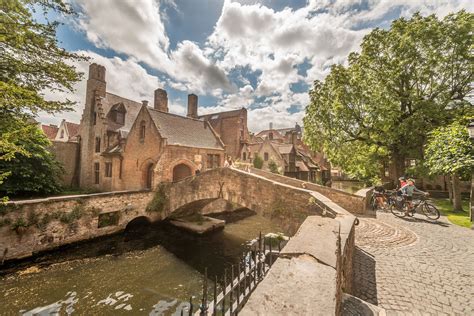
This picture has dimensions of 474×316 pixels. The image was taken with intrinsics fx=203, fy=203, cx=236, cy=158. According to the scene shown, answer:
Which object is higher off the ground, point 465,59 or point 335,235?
point 465,59

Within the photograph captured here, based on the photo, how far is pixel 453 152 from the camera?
9.54m

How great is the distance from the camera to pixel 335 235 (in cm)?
342

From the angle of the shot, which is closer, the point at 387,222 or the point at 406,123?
the point at 387,222

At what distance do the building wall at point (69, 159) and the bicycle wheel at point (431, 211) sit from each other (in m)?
32.3

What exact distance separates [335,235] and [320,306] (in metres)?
2.06

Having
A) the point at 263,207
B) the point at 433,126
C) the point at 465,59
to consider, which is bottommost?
the point at 263,207

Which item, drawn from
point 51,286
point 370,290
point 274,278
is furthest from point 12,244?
point 370,290

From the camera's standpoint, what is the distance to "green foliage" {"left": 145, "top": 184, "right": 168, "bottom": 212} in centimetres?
1448

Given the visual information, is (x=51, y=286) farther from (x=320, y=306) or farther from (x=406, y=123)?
(x=406, y=123)

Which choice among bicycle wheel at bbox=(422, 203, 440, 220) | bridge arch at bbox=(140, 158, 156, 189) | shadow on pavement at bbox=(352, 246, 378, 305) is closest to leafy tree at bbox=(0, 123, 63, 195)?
bridge arch at bbox=(140, 158, 156, 189)

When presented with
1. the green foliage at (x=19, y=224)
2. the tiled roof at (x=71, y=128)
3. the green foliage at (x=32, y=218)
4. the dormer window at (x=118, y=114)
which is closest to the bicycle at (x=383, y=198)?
the green foliage at (x=32, y=218)

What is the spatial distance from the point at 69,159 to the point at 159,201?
57.6ft

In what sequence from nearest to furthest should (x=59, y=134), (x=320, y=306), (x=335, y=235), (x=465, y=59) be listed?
(x=320, y=306), (x=335, y=235), (x=465, y=59), (x=59, y=134)

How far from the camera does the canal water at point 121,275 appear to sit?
646cm
